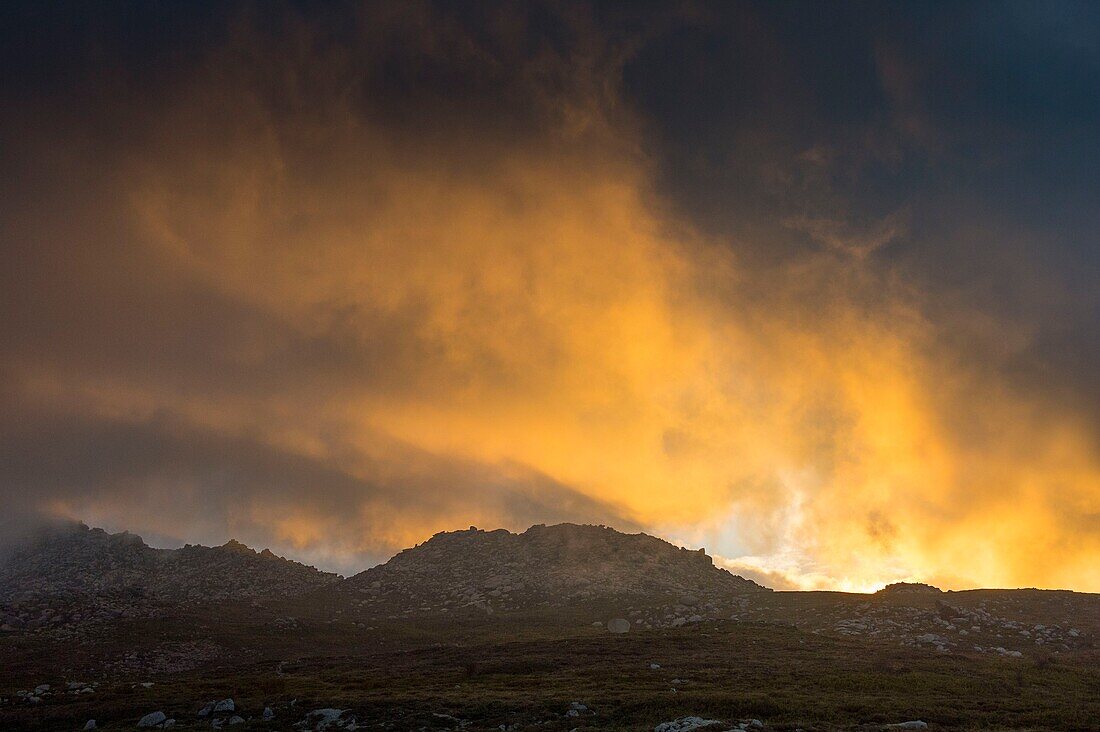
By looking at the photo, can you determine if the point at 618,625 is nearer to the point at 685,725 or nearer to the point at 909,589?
the point at 909,589

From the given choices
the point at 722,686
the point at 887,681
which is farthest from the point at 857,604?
the point at 722,686

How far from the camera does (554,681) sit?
58656mm

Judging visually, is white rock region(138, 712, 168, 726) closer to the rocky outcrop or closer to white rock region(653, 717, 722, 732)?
white rock region(653, 717, 722, 732)

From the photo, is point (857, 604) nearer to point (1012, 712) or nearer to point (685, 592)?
point (685, 592)

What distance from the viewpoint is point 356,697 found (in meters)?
51.0

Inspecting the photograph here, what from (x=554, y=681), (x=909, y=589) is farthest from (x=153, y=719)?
(x=909, y=589)

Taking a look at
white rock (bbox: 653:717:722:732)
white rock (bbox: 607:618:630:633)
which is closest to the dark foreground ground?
white rock (bbox: 653:717:722:732)

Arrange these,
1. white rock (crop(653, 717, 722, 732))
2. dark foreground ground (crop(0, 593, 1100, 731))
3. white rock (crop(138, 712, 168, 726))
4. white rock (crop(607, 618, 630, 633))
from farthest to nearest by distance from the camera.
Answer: white rock (crop(607, 618, 630, 633)), white rock (crop(138, 712, 168, 726)), dark foreground ground (crop(0, 593, 1100, 731)), white rock (crop(653, 717, 722, 732))

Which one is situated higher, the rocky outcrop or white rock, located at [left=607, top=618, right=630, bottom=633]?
the rocky outcrop

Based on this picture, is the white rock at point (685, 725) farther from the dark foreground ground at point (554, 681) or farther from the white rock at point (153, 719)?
the white rock at point (153, 719)

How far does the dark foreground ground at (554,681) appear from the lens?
137 ft

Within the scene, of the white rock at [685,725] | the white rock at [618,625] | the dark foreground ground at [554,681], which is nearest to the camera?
the white rock at [685,725]

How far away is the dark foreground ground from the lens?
41.8m

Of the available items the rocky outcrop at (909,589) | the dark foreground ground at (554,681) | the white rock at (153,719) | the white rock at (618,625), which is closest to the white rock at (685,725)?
the dark foreground ground at (554,681)
